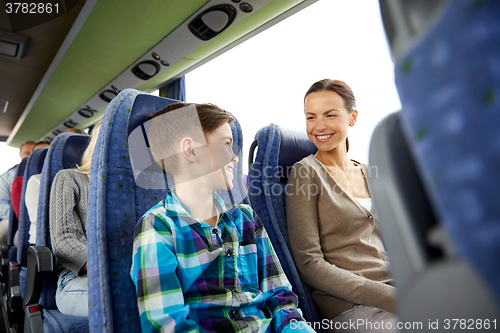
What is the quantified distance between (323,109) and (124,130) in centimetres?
77

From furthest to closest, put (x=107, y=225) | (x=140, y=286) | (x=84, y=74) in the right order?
(x=84, y=74) → (x=107, y=225) → (x=140, y=286)

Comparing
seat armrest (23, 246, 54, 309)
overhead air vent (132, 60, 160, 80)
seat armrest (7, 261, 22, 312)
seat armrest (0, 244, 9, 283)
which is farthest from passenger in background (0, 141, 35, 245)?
seat armrest (23, 246, 54, 309)

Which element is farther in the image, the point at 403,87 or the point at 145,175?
the point at 145,175

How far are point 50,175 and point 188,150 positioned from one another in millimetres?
983

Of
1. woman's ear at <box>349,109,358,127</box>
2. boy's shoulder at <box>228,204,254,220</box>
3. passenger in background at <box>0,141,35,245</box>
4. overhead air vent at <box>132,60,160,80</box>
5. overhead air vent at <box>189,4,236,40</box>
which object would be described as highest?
overhead air vent at <box>132,60,160,80</box>

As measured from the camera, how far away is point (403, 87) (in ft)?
0.86

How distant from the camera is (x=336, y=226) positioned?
1.18m

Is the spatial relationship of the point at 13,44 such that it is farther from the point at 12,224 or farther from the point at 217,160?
the point at 217,160

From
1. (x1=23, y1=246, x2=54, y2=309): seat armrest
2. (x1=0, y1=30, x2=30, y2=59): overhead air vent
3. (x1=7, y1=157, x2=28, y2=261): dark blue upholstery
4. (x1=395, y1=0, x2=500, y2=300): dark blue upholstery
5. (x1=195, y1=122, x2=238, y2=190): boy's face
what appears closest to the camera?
(x1=395, y1=0, x2=500, y2=300): dark blue upholstery

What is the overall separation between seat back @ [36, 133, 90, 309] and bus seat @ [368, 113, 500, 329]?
162cm

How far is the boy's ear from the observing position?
3.20 ft

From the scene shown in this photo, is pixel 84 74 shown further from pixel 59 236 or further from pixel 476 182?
pixel 476 182

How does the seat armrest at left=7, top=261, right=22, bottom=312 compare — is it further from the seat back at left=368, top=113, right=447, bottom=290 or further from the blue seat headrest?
the seat back at left=368, top=113, right=447, bottom=290

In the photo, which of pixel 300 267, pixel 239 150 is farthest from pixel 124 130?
pixel 300 267
